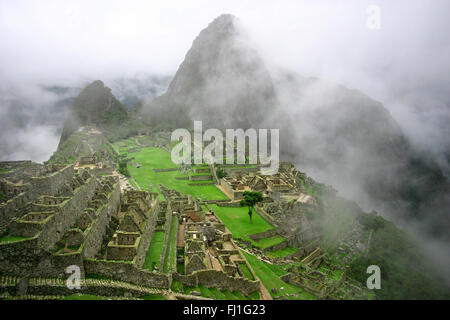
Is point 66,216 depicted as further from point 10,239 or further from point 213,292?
point 213,292

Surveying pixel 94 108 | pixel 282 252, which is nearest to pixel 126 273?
pixel 282 252

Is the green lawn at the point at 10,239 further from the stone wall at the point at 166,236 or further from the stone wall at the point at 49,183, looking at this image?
the stone wall at the point at 166,236

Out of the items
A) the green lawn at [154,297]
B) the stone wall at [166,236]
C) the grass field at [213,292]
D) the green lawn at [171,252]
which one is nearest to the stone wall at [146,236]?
the stone wall at [166,236]

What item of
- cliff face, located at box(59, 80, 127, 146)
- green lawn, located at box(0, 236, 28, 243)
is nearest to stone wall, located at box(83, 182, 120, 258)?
green lawn, located at box(0, 236, 28, 243)
